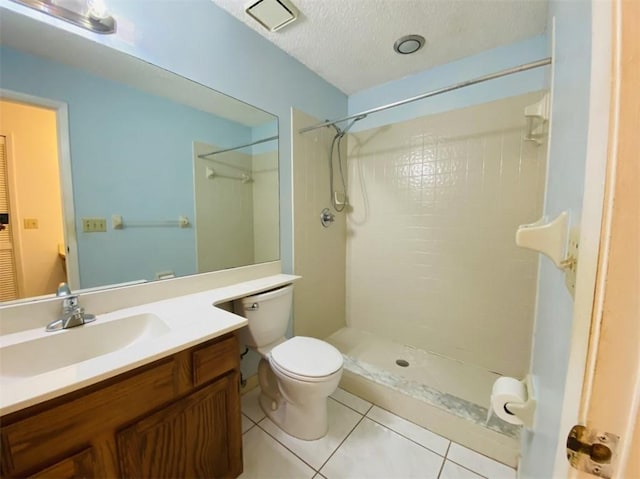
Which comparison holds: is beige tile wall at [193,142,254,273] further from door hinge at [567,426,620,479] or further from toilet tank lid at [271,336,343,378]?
door hinge at [567,426,620,479]

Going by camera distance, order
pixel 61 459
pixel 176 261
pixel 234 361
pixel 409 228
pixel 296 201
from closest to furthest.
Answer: pixel 61 459 → pixel 234 361 → pixel 176 261 → pixel 296 201 → pixel 409 228

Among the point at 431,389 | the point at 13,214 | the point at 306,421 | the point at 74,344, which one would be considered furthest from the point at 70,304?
the point at 431,389

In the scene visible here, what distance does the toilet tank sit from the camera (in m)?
1.39

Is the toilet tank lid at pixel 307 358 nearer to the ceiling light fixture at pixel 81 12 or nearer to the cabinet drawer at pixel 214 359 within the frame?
the cabinet drawer at pixel 214 359

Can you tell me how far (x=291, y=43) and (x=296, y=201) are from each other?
1.03 m

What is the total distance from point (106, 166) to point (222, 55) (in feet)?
2.88

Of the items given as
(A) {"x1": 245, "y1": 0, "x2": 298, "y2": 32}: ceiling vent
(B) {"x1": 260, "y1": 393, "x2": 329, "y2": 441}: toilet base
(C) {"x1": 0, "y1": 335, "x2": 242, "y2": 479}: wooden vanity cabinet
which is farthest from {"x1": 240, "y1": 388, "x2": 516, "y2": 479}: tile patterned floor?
(A) {"x1": 245, "y1": 0, "x2": 298, "y2": 32}: ceiling vent

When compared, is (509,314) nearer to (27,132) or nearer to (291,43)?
(291,43)

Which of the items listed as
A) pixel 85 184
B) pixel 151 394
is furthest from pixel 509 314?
pixel 85 184

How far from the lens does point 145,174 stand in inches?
48.0

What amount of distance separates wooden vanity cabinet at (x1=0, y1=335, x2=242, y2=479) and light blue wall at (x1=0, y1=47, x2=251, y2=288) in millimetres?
562

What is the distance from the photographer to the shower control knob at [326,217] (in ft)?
6.95

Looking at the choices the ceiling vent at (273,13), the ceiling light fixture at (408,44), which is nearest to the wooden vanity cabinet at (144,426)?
the ceiling vent at (273,13)

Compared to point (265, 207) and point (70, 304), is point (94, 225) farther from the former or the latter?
point (265, 207)
